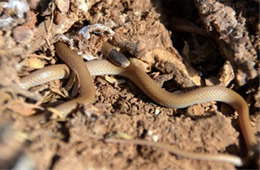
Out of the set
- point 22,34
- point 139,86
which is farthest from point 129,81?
point 22,34

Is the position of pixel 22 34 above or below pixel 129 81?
above

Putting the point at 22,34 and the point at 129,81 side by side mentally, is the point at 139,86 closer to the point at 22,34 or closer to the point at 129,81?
the point at 129,81

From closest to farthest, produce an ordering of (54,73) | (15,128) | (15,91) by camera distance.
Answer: (15,128) → (15,91) → (54,73)

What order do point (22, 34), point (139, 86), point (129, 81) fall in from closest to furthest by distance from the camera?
point (22, 34) → point (139, 86) → point (129, 81)

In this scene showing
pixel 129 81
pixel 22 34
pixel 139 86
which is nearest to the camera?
pixel 22 34

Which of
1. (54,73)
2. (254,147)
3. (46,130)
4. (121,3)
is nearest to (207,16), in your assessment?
(121,3)

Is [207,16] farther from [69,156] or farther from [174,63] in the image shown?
[69,156]
